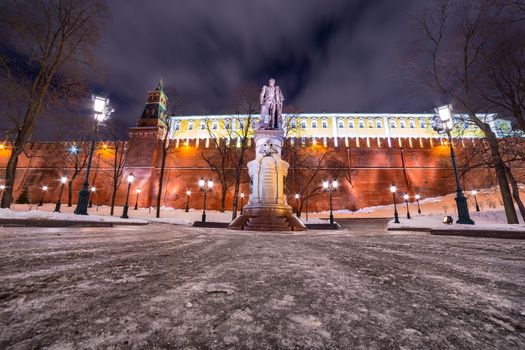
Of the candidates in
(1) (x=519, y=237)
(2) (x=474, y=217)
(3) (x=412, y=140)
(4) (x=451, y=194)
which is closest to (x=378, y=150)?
(3) (x=412, y=140)

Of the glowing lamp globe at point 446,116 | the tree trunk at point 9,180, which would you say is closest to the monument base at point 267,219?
the glowing lamp globe at point 446,116

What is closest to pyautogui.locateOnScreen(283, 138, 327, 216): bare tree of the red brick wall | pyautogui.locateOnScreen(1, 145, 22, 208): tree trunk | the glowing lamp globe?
the red brick wall

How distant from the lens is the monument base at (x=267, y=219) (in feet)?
36.8

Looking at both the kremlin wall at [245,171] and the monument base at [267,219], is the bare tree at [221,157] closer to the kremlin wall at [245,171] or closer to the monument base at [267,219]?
the kremlin wall at [245,171]

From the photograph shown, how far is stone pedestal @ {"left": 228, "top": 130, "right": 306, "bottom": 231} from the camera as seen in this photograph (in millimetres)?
11679

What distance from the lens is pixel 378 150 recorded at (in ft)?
Answer: 113

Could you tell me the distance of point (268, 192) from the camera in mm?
12227

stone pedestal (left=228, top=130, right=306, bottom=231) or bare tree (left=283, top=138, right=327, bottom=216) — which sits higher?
bare tree (left=283, top=138, right=327, bottom=216)

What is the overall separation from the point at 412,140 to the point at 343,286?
40531 mm

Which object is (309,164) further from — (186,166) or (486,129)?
(486,129)

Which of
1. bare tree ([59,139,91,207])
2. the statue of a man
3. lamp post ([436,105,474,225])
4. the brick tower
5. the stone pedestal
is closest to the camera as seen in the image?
lamp post ([436,105,474,225])

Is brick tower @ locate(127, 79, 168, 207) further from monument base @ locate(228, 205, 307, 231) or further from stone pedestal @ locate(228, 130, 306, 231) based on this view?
monument base @ locate(228, 205, 307, 231)

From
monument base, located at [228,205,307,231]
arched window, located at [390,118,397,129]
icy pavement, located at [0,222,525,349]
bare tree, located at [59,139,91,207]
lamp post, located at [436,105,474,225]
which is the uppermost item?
arched window, located at [390,118,397,129]

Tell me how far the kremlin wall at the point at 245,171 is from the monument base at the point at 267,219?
1825 centimetres
